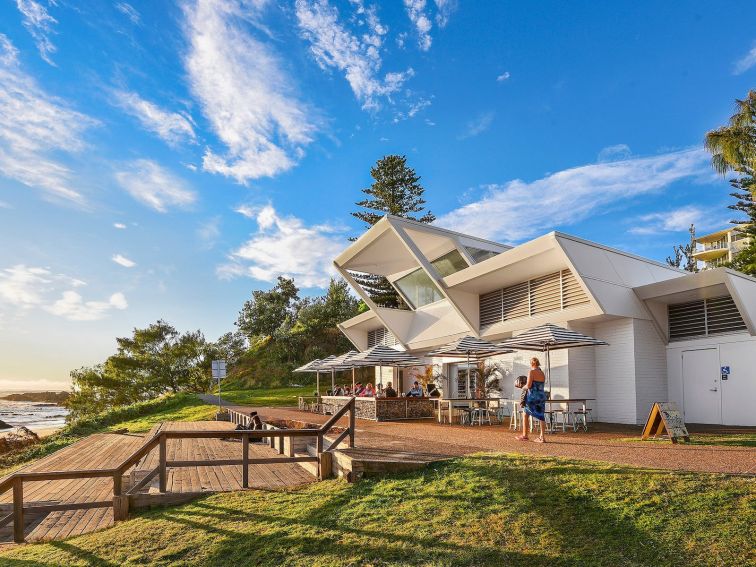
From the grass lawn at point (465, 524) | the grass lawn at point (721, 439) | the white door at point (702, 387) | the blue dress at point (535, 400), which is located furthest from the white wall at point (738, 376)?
the grass lawn at point (465, 524)

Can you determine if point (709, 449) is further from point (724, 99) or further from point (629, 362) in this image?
point (724, 99)

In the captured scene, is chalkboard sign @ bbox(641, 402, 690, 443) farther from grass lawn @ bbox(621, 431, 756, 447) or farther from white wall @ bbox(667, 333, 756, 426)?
white wall @ bbox(667, 333, 756, 426)

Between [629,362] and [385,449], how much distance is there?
8883mm

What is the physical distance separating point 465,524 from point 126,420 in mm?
25701

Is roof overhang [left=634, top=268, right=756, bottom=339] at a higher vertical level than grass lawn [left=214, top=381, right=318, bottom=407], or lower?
higher

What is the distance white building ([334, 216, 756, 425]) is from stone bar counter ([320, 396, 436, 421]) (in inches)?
117

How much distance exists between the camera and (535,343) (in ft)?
42.7

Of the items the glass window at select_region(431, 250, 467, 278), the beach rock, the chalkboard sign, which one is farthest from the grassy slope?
the chalkboard sign

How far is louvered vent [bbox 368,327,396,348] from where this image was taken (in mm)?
28320

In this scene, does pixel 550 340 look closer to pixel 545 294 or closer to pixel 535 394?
pixel 535 394

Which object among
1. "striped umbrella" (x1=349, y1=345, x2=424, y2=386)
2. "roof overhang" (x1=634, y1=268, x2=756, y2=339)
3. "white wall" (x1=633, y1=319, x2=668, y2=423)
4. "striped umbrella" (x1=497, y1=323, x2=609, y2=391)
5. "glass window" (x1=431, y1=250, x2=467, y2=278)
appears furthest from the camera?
"glass window" (x1=431, y1=250, x2=467, y2=278)

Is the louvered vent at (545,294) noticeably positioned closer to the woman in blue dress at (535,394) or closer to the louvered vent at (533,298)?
the louvered vent at (533,298)

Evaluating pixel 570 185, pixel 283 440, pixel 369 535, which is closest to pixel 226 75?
pixel 283 440

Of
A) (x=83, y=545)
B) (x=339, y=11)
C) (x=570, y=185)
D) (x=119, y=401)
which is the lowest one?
(x=119, y=401)
